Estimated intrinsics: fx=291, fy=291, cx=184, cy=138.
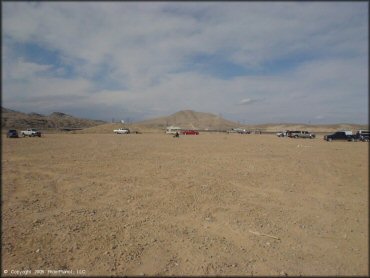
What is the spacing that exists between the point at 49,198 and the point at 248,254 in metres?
5.95

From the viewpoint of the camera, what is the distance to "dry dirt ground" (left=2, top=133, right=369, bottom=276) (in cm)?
504

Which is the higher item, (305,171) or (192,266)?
(305,171)

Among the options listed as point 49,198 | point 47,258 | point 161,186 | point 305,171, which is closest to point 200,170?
point 161,186

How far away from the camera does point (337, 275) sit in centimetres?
432

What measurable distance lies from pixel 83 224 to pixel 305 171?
349 inches

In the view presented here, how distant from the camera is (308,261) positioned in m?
4.98

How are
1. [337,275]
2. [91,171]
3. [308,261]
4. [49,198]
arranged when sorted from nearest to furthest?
1. [337,275]
2. [308,261]
3. [49,198]
4. [91,171]

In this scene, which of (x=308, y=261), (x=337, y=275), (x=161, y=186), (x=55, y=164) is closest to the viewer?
(x=337, y=275)

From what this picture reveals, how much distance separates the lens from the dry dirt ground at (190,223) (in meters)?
5.04

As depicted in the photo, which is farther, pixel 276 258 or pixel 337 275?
pixel 276 258

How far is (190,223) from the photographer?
22.3ft

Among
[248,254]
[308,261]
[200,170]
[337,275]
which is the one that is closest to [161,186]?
[200,170]

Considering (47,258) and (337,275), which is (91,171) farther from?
(337,275)

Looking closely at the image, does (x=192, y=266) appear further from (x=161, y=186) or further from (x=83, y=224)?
(x=161, y=186)
